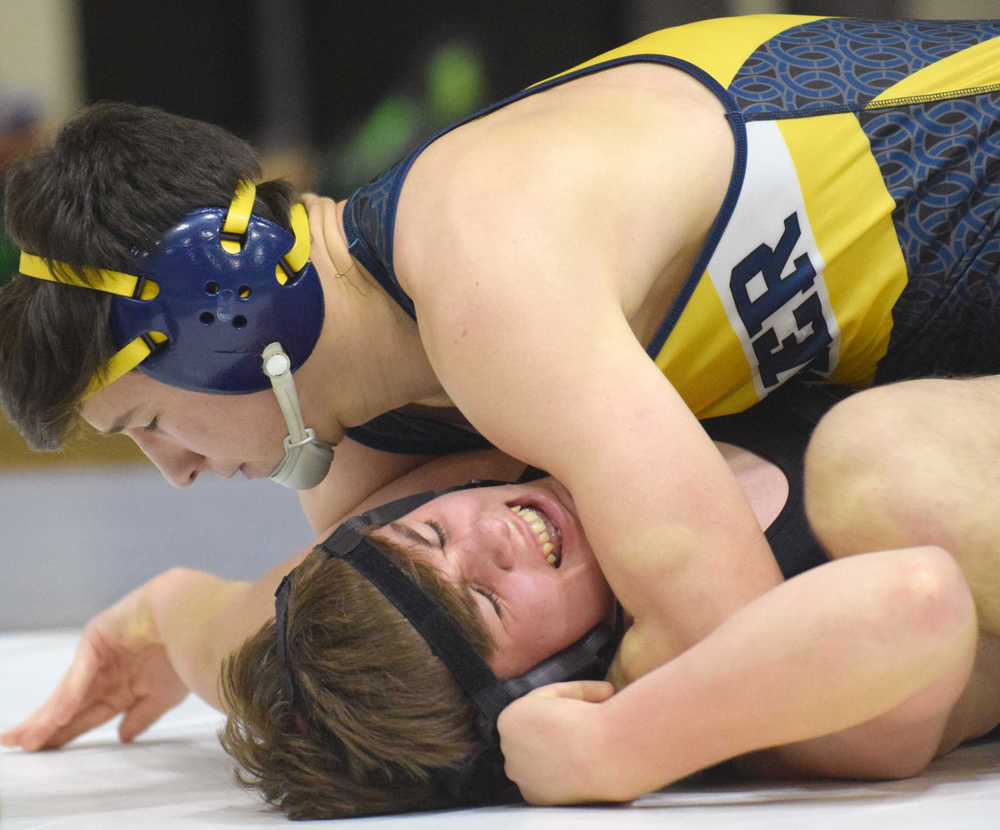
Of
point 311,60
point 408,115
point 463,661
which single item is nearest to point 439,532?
point 463,661

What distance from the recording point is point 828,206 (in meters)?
1.54

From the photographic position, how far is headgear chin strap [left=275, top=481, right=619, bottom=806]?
1.34 m

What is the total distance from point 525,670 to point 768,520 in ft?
1.10

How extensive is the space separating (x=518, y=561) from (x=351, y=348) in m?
0.38

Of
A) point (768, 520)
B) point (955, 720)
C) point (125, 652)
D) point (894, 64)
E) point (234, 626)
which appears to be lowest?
point (125, 652)

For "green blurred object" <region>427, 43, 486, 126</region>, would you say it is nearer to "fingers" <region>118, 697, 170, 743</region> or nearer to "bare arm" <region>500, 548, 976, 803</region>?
"fingers" <region>118, 697, 170, 743</region>

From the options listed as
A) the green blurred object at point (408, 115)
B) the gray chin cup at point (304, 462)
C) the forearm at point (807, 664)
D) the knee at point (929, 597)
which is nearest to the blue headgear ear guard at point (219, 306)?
the gray chin cup at point (304, 462)

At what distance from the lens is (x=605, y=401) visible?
1.25 metres

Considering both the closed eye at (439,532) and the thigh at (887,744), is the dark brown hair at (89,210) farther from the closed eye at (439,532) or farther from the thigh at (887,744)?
the thigh at (887,744)

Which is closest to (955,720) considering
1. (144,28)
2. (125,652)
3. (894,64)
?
(894,64)

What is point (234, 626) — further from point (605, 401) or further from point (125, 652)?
point (605, 401)

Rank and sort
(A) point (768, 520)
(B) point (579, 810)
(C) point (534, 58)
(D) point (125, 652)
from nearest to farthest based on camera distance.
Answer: (B) point (579, 810)
(A) point (768, 520)
(D) point (125, 652)
(C) point (534, 58)

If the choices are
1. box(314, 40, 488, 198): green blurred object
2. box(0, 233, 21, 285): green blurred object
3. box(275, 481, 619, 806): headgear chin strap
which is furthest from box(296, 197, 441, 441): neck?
box(314, 40, 488, 198): green blurred object

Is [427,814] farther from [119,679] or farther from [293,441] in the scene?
[119,679]
